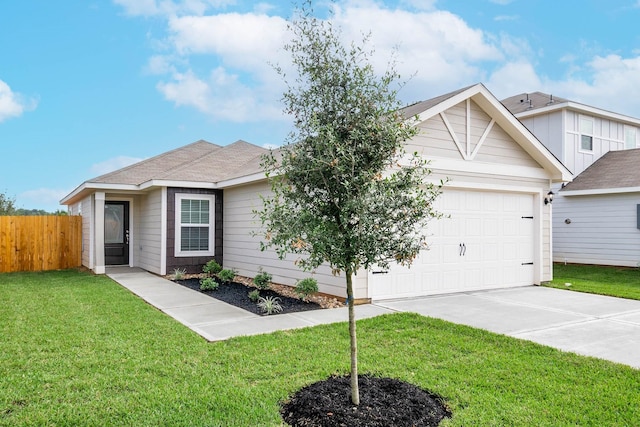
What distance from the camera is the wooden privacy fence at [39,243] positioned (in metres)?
13.1

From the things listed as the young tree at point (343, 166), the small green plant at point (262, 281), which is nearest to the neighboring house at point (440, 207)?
the small green plant at point (262, 281)

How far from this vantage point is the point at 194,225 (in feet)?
38.3

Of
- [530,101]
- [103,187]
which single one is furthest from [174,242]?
[530,101]

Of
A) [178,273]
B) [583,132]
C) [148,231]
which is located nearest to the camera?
[178,273]

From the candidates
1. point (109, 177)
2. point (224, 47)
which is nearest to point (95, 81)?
point (109, 177)

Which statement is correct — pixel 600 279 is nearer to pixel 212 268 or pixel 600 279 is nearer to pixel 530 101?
pixel 530 101

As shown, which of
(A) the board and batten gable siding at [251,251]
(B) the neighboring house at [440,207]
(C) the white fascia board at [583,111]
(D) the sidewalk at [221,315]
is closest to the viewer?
(D) the sidewalk at [221,315]

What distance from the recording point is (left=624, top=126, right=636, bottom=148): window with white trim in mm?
17680

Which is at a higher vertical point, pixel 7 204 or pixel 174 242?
pixel 7 204

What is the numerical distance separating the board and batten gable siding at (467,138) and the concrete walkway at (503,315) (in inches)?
112

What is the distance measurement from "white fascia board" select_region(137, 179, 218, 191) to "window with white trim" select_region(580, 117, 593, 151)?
13.7 m

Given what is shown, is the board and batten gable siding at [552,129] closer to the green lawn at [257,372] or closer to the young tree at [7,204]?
the green lawn at [257,372]

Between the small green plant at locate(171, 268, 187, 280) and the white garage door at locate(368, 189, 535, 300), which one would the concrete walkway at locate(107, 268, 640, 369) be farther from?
the small green plant at locate(171, 268, 187, 280)

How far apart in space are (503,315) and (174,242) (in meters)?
8.18
